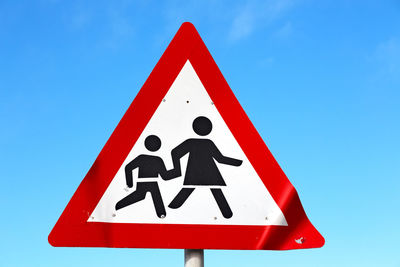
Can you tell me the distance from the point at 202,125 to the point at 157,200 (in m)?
0.28

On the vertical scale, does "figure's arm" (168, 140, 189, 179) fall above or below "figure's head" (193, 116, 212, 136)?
below

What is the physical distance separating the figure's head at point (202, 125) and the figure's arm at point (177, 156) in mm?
55

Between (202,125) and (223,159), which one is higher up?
(202,125)

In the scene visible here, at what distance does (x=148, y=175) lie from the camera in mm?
1329

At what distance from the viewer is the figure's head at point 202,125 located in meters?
1.37

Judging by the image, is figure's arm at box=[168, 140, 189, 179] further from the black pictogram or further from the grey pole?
the grey pole

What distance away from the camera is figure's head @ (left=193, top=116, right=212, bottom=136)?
1366 millimetres

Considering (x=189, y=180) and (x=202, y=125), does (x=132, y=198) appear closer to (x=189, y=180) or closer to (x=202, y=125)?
(x=189, y=180)

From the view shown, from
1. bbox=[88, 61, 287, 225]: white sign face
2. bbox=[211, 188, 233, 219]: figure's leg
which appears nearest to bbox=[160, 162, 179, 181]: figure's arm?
bbox=[88, 61, 287, 225]: white sign face

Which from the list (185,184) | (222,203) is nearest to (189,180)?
(185,184)

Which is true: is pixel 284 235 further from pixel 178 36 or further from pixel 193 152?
pixel 178 36

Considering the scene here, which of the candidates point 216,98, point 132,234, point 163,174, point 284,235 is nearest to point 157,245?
point 132,234

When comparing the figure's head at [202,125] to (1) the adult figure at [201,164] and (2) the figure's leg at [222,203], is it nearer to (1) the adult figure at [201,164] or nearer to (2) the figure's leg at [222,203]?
(1) the adult figure at [201,164]

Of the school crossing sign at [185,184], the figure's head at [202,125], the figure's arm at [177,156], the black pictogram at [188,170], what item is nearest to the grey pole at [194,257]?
the school crossing sign at [185,184]
